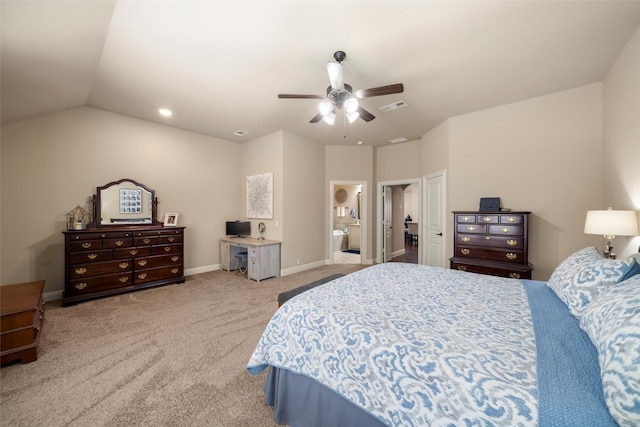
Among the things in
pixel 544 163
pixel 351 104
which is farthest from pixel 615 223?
pixel 351 104

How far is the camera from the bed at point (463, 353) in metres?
0.80

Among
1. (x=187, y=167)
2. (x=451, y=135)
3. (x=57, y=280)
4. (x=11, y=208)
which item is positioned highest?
(x=451, y=135)

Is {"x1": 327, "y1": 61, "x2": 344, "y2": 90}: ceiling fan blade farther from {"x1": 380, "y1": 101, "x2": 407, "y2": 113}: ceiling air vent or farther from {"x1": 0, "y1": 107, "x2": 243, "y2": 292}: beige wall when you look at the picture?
{"x1": 0, "y1": 107, "x2": 243, "y2": 292}: beige wall

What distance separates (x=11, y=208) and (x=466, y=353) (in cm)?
536

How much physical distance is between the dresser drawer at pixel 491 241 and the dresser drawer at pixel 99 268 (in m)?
4.98

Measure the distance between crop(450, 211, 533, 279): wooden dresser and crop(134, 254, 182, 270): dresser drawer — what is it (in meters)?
4.50

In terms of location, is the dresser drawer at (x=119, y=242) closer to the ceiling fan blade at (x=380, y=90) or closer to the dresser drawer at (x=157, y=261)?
the dresser drawer at (x=157, y=261)

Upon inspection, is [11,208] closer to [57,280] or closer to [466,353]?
[57,280]

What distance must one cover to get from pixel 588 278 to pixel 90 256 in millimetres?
5230

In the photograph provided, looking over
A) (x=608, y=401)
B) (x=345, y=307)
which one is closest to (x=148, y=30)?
(x=345, y=307)

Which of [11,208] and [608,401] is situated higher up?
[11,208]

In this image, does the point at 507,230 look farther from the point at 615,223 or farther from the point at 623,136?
the point at 623,136

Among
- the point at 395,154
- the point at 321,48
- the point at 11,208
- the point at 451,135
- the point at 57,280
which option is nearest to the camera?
the point at 321,48

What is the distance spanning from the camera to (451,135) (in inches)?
163
